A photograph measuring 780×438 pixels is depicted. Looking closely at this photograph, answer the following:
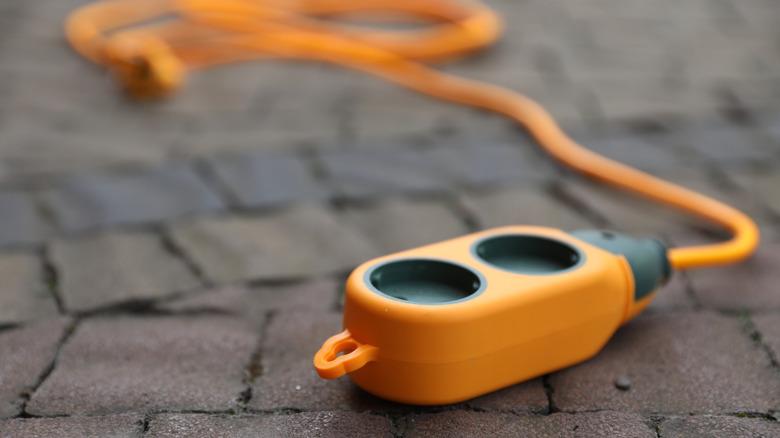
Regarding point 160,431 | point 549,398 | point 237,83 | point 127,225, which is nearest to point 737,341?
point 549,398

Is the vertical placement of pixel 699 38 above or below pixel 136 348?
above

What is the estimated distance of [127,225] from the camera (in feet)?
5.23

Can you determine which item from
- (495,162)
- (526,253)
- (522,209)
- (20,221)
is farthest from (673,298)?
(20,221)

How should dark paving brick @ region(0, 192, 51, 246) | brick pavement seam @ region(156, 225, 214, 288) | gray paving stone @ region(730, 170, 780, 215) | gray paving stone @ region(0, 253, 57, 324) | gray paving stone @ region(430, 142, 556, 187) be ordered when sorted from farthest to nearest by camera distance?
gray paving stone @ region(430, 142, 556, 187) < gray paving stone @ region(730, 170, 780, 215) < dark paving brick @ region(0, 192, 51, 246) < brick pavement seam @ region(156, 225, 214, 288) < gray paving stone @ region(0, 253, 57, 324)

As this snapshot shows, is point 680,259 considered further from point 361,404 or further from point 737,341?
point 361,404

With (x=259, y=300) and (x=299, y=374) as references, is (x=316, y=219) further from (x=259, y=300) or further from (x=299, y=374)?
(x=299, y=374)

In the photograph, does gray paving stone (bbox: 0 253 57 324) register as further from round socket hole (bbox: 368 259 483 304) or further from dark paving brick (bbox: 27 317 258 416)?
round socket hole (bbox: 368 259 483 304)

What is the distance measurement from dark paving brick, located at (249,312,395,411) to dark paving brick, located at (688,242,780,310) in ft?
1.89

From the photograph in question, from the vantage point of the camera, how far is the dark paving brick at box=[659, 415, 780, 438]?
1002mm

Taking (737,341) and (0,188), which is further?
(0,188)

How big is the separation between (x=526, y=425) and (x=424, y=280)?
0.71 feet

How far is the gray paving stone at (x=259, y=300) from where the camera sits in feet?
4.35

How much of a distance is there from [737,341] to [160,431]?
78cm

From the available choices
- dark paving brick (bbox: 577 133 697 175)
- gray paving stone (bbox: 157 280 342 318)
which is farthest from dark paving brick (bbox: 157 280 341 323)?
dark paving brick (bbox: 577 133 697 175)
